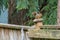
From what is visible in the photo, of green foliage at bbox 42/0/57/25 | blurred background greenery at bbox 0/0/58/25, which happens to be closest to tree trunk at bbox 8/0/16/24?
blurred background greenery at bbox 0/0/58/25

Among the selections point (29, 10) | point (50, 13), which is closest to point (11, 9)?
point (29, 10)

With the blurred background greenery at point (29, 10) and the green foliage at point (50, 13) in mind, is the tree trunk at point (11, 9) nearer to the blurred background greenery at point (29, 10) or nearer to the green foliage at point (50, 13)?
the blurred background greenery at point (29, 10)

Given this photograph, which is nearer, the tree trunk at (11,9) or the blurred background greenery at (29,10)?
the blurred background greenery at (29,10)

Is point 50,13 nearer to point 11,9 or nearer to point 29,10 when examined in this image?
point 29,10

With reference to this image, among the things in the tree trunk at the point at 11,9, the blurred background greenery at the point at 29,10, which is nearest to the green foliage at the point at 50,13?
the blurred background greenery at the point at 29,10

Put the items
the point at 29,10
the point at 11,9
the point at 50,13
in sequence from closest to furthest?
the point at 50,13 → the point at 29,10 → the point at 11,9

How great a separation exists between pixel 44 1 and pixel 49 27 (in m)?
3.28

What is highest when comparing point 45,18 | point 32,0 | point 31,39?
point 32,0

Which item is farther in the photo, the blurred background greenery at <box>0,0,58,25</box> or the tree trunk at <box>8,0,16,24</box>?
the tree trunk at <box>8,0,16,24</box>

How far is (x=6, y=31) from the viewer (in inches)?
103

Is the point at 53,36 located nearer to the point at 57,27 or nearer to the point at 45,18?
the point at 57,27

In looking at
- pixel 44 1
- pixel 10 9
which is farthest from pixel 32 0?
pixel 10 9

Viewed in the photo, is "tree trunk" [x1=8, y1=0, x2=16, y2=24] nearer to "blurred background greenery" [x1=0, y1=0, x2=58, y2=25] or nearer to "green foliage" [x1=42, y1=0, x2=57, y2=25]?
"blurred background greenery" [x1=0, y1=0, x2=58, y2=25]

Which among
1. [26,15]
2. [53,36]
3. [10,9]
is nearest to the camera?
[53,36]
